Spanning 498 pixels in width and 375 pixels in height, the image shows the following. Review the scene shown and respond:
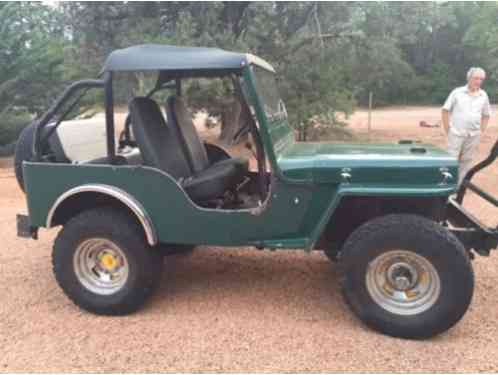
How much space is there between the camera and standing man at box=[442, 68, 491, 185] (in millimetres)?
5660

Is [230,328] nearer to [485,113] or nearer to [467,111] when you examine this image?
[467,111]

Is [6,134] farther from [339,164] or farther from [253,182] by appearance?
[339,164]

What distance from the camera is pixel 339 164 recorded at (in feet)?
10.1

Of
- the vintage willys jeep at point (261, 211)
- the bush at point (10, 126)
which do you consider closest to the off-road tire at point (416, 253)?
the vintage willys jeep at point (261, 211)

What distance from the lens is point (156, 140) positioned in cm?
363

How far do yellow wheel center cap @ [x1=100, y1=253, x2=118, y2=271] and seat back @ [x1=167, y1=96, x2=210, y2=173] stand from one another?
38.8 inches

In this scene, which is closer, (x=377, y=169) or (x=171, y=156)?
(x=377, y=169)

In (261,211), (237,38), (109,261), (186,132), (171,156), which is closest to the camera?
(261,211)

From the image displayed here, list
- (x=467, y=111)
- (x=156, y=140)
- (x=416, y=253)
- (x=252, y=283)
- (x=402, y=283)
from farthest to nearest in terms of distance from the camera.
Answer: (x=467, y=111), (x=252, y=283), (x=156, y=140), (x=402, y=283), (x=416, y=253)

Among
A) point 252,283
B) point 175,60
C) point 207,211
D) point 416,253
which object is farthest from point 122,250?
point 416,253

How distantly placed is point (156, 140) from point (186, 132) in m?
0.43

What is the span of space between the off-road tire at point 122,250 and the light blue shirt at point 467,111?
13.3ft

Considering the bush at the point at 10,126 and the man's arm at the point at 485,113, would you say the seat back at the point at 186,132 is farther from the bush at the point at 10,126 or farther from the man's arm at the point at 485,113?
the bush at the point at 10,126

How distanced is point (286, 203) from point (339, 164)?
418 millimetres
